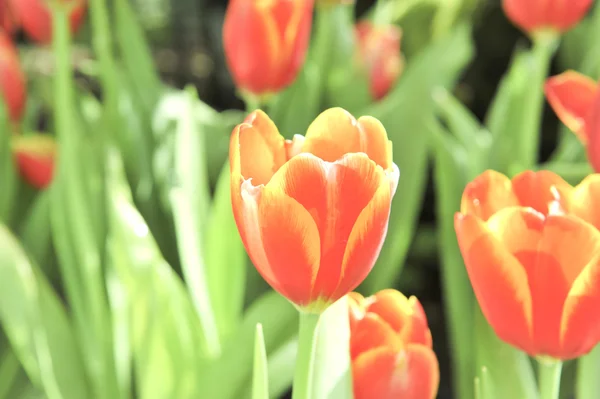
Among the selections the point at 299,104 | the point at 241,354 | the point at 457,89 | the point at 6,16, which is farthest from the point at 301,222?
the point at 457,89

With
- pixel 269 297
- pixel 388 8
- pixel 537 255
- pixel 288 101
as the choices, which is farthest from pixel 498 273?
pixel 388 8

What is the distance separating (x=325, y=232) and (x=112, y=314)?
311 mm

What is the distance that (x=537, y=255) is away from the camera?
28cm

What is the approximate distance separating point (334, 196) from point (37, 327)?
0.34 metres

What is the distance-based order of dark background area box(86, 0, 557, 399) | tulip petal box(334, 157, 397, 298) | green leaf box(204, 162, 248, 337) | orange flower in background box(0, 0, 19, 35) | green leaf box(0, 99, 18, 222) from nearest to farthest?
tulip petal box(334, 157, 397, 298) < green leaf box(204, 162, 248, 337) < green leaf box(0, 99, 18, 222) < orange flower in background box(0, 0, 19, 35) < dark background area box(86, 0, 557, 399)

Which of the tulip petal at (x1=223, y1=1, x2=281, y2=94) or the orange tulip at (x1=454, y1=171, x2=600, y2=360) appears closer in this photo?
the orange tulip at (x1=454, y1=171, x2=600, y2=360)

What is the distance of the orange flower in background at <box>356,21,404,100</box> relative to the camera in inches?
28.4

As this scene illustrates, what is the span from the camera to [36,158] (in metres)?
0.65

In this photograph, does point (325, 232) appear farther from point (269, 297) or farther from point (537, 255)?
point (269, 297)

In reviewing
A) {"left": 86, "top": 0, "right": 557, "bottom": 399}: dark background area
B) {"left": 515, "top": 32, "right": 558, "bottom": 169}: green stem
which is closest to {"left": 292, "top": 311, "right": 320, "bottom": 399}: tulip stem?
{"left": 515, "top": 32, "right": 558, "bottom": 169}: green stem

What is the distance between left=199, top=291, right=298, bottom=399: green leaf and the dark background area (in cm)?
32

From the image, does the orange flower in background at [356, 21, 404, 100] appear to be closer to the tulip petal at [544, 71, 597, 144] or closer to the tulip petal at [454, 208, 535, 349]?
the tulip petal at [544, 71, 597, 144]

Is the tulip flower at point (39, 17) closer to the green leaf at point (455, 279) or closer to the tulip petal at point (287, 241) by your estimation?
the green leaf at point (455, 279)

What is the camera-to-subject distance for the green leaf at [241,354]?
45cm
